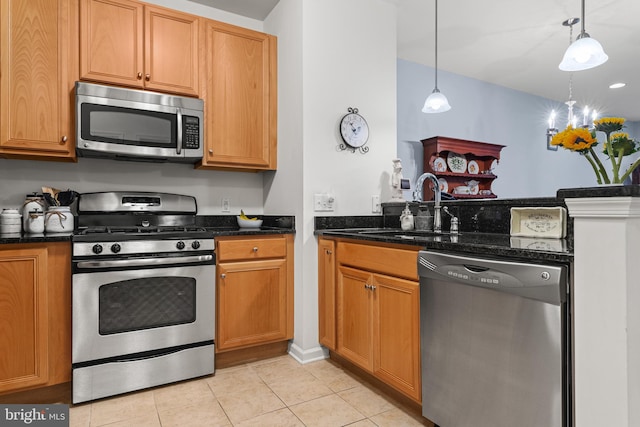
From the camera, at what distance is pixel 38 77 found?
7.51 ft

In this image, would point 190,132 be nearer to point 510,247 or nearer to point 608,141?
point 510,247

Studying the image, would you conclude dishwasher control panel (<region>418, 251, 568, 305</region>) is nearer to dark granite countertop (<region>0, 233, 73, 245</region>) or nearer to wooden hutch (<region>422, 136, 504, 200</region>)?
dark granite countertop (<region>0, 233, 73, 245</region>)

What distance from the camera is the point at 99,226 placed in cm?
265

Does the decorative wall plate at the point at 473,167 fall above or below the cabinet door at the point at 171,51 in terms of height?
below

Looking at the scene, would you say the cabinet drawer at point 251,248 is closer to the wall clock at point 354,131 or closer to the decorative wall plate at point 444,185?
the wall clock at point 354,131

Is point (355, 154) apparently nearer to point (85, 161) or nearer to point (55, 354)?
point (85, 161)

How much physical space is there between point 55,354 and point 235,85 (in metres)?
2.08

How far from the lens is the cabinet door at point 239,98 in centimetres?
279

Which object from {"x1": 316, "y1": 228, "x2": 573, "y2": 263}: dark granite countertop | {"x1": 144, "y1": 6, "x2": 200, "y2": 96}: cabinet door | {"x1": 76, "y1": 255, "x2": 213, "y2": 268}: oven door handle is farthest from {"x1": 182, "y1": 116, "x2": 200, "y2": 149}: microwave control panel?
{"x1": 316, "y1": 228, "x2": 573, "y2": 263}: dark granite countertop

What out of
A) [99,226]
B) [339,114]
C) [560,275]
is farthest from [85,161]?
[560,275]

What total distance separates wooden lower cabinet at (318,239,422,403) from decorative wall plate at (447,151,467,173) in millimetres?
2507

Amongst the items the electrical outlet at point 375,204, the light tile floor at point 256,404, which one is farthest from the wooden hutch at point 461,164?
the light tile floor at point 256,404

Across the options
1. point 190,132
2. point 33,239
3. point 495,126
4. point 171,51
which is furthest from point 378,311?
point 495,126

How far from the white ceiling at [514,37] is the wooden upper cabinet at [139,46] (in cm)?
48
